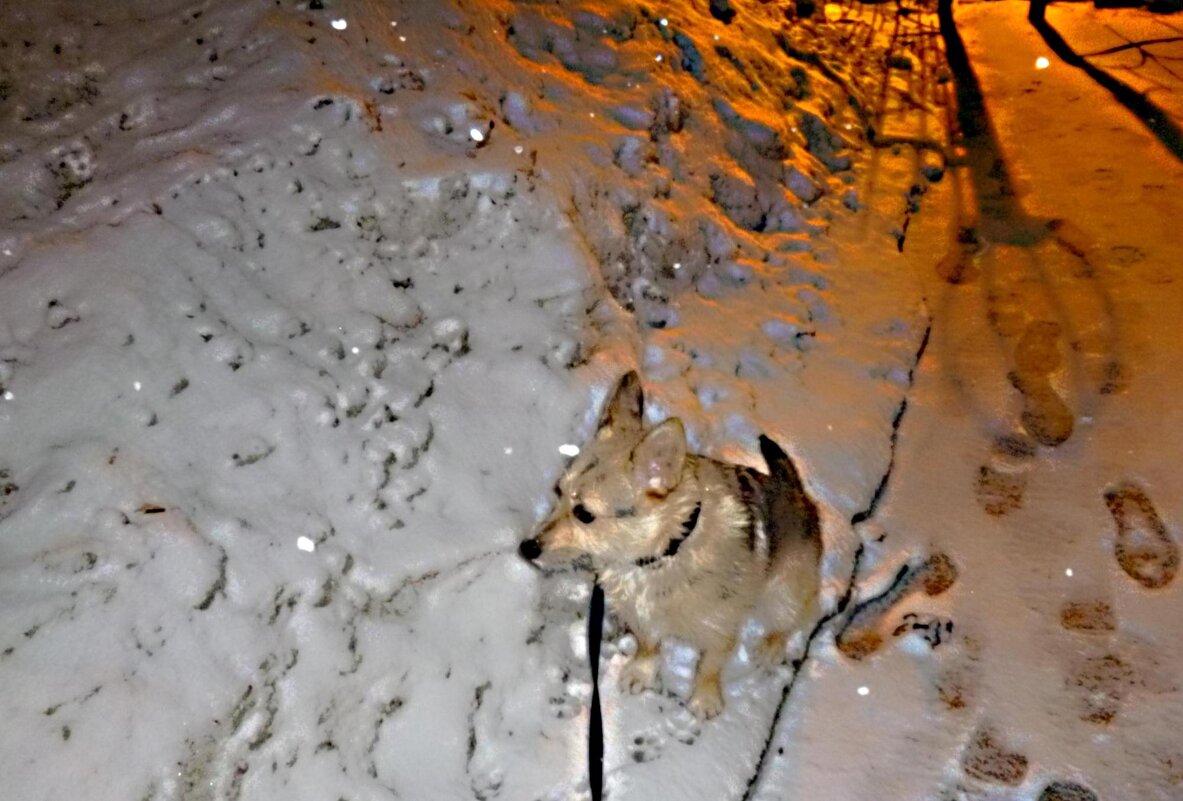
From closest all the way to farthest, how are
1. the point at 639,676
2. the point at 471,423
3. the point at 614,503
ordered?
the point at 614,503, the point at 639,676, the point at 471,423

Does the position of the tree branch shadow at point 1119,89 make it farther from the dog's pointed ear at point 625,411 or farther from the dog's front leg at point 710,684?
the dog's front leg at point 710,684

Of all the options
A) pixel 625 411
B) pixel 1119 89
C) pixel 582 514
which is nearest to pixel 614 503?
pixel 582 514

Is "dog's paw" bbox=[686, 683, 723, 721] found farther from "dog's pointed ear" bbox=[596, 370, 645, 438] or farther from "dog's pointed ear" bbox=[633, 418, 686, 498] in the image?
"dog's pointed ear" bbox=[596, 370, 645, 438]

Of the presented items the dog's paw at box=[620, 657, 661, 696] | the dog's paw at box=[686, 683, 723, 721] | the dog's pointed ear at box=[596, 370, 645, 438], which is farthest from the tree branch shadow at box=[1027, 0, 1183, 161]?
the dog's paw at box=[620, 657, 661, 696]

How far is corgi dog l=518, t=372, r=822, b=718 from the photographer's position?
275cm

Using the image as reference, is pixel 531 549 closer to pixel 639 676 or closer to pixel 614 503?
pixel 614 503

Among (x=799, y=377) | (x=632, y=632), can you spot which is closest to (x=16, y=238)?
(x=632, y=632)

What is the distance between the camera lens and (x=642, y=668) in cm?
296

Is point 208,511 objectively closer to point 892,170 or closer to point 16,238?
point 16,238

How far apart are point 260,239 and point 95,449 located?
3.84 ft

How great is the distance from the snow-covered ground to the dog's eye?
10.6 inches

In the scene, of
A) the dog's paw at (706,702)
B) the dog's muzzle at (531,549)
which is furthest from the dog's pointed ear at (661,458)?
the dog's paw at (706,702)

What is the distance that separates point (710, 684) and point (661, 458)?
1.06 metres

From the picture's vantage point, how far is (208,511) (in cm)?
256
